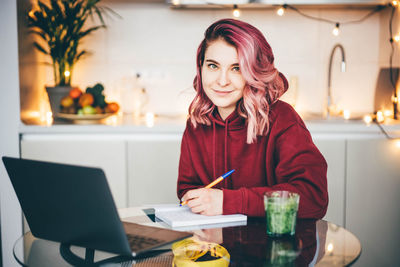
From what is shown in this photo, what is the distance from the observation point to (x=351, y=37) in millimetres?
2938

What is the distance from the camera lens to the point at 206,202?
130 cm

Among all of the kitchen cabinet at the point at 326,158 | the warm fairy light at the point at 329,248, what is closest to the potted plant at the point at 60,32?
the kitchen cabinet at the point at 326,158

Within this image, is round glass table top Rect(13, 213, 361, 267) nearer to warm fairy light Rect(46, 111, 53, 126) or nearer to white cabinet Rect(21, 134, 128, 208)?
white cabinet Rect(21, 134, 128, 208)

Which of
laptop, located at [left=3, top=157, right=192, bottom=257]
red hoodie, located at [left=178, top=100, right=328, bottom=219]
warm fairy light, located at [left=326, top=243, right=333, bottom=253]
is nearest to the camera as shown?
laptop, located at [left=3, top=157, right=192, bottom=257]

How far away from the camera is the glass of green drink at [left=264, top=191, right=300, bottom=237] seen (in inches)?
42.9

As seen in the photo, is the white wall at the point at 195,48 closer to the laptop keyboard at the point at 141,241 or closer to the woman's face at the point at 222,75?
the woman's face at the point at 222,75

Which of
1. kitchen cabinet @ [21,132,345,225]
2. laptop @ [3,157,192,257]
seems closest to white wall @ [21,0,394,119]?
kitchen cabinet @ [21,132,345,225]

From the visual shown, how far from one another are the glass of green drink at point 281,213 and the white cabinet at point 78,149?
142cm

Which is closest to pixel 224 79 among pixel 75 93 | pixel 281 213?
pixel 281 213

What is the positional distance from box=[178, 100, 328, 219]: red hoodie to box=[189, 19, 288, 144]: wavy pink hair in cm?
4

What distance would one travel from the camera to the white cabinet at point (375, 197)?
7.86 feet

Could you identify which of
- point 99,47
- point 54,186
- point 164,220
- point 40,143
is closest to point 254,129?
point 164,220

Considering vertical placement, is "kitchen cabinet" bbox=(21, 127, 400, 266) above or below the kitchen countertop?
below

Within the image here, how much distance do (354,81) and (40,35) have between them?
1.91 metres
